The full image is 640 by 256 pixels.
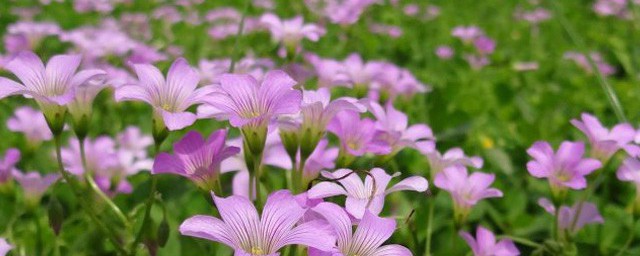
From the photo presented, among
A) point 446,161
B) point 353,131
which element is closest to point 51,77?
point 353,131

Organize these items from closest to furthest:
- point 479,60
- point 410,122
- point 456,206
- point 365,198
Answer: point 365,198 → point 456,206 → point 410,122 → point 479,60

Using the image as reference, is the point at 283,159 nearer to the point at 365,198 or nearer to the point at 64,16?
the point at 365,198

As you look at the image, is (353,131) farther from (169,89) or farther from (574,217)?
(574,217)

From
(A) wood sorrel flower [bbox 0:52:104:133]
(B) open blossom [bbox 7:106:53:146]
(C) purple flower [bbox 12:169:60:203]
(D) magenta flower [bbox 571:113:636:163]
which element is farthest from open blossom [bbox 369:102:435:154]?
(B) open blossom [bbox 7:106:53:146]

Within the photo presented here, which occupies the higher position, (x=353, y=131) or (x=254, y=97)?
(x=254, y=97)

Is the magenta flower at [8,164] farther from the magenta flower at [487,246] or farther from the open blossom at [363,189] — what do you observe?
the magenta flower at [487,246]

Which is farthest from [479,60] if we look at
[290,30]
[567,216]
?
[567,216]
